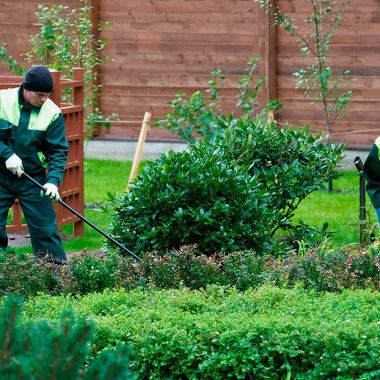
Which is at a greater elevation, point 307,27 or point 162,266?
point 307,27

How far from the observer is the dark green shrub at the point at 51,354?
2.37 metres

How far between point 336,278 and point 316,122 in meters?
7.95

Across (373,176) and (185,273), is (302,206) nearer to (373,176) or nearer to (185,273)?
(373,176)

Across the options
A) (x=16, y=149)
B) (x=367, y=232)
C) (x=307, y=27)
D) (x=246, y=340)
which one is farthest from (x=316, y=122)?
(x=246, y=340)

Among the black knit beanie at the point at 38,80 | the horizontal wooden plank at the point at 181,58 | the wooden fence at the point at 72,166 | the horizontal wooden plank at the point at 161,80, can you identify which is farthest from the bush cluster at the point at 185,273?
the horizontal wooden plank at the point at 181,58

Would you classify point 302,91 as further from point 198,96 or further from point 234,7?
point 198,96

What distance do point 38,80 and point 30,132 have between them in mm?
405

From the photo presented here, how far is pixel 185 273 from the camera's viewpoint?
584 cm

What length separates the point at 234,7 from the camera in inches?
539

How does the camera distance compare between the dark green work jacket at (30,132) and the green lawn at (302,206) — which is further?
the green lawn at (302,206)

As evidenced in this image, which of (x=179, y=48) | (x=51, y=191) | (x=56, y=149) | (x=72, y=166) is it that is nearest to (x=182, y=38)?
(x=179, y=48)

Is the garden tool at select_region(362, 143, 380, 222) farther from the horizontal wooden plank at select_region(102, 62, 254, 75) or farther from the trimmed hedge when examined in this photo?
the horizontal wooden plank at select_region(102, 62, 254, 75)

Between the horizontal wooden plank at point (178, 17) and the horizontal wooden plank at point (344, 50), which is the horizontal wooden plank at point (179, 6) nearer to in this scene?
the horizontal wooden plank at point (178, 17)

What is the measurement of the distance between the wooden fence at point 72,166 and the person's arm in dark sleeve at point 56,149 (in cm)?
222
